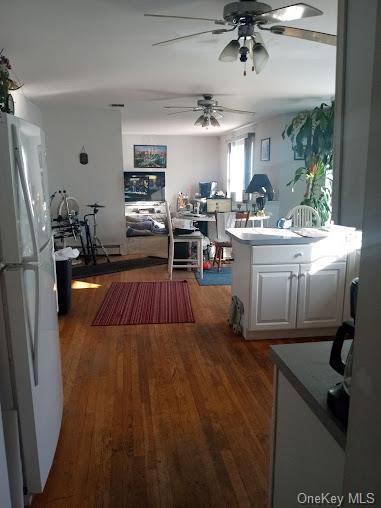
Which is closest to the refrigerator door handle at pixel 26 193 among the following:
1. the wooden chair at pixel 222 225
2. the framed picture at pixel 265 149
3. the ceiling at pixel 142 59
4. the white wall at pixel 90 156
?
the ceiling at pixel 142 59

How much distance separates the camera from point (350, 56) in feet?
2.99

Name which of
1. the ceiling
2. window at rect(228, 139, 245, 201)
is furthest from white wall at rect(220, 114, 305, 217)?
window at rect(228, 139, 245, 201)

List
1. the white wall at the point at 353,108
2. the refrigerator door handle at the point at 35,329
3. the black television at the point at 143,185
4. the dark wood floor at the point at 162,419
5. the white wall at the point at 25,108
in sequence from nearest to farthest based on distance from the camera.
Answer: the white wall at the point at 353,108
the refrigerator door handle at the point at 35,329
the dark wood floor at the point at 162,419
the white wall at the point at 25,108
the black television at the point at 143,185

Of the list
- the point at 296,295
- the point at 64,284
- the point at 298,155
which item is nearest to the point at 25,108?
the point at 64,284

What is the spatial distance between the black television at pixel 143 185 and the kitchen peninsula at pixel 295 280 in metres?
6.63

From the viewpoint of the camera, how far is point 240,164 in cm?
841

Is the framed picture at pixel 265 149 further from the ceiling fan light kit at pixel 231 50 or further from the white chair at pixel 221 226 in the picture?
the ceiling fan light kit at pixel 231 50

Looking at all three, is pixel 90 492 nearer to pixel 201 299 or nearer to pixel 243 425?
pixel 243 425

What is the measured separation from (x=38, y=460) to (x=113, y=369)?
1185 mm

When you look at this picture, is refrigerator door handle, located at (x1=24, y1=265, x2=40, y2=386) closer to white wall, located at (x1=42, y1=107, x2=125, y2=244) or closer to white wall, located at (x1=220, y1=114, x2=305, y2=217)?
white wall, located at (x1=42, y1=107, x2=125, y2=244)

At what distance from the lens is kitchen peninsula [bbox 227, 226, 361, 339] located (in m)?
2.96

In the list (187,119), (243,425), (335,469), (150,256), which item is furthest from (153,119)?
(335,469)

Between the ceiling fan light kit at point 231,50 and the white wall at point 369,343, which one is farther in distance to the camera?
the ceiling fan light kit at point 231,50

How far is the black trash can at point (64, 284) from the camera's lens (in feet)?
12.0
